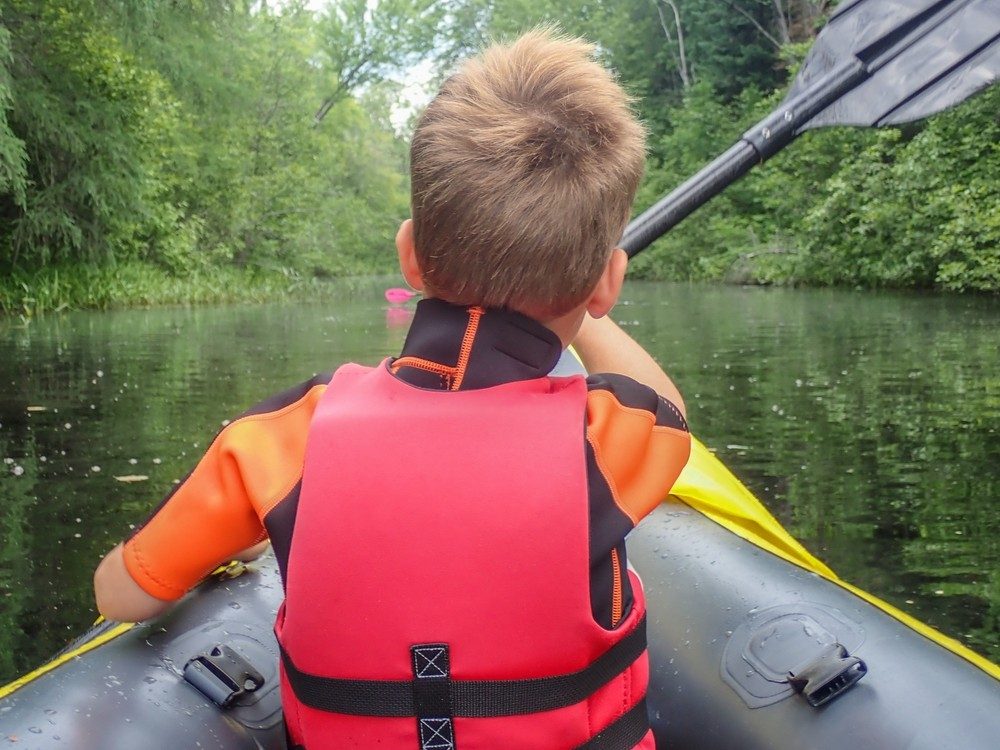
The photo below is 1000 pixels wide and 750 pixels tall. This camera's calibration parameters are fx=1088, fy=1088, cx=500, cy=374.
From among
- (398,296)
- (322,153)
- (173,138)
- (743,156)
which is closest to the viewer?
(743,156)

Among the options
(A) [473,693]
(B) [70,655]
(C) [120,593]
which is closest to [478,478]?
(A) [473,693]

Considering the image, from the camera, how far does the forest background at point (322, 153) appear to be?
10461 millimetres

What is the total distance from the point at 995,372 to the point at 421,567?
4721 millimetres

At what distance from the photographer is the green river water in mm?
2387

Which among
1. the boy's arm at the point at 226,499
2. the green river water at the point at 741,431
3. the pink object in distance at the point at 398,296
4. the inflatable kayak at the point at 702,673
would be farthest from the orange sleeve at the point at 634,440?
the pink object in distance at the point at 398,296

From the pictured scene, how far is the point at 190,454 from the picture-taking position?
138 inches

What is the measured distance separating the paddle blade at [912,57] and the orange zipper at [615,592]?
5.53ft

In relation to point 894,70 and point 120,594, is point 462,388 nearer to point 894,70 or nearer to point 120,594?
point 120,594

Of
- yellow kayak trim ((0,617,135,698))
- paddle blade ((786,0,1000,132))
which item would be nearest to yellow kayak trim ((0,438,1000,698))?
yellow kayak trim ((0,617,135,698))

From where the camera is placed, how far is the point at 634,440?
0.97m

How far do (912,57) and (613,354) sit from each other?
4.95 ft

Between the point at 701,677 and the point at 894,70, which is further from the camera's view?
the point at 894,70

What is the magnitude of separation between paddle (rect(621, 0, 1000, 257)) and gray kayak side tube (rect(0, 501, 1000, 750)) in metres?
1.16

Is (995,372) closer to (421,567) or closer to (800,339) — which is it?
(800,339)
